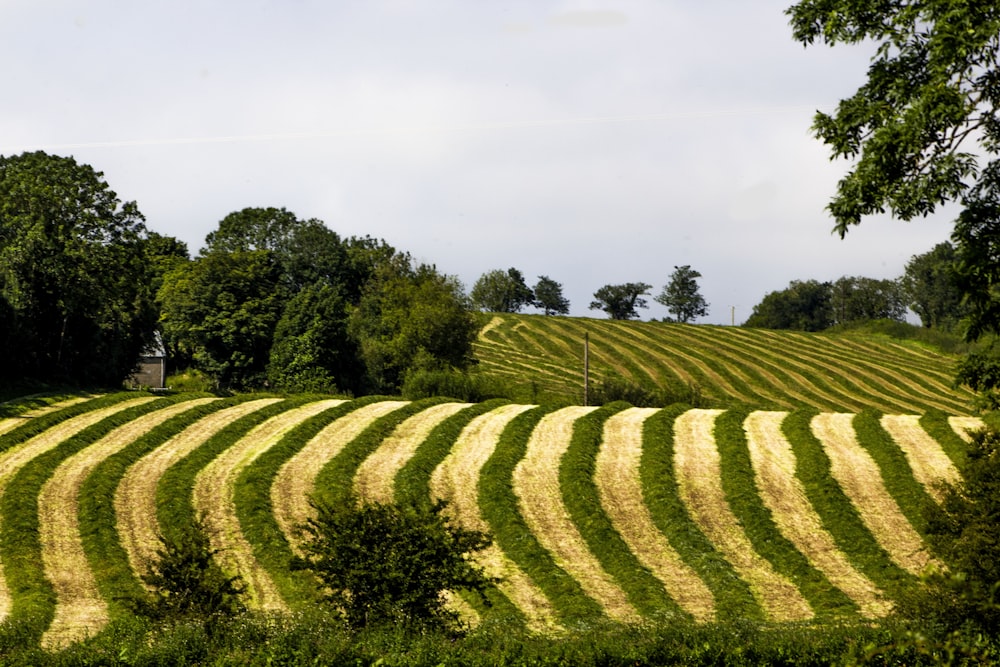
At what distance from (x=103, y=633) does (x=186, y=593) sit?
5.83 ft

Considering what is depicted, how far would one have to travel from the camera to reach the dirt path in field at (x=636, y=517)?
30016 millimetres

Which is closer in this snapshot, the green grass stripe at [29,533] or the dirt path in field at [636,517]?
the green grass stripe at [29,533]

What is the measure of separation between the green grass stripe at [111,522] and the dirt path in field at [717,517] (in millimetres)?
17962

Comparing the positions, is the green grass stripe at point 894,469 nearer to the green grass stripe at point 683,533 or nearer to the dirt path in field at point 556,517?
the green grass stripe at point 683,533

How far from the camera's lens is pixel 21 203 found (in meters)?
70.6

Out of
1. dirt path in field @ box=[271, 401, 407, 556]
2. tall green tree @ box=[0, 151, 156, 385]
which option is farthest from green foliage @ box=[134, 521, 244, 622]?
tall green tree @ box=[0, 151, 156, 385]

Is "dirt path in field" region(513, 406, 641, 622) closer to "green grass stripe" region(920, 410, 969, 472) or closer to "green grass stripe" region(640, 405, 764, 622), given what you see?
"green grass stripe" region(640, 405, 764, 622)

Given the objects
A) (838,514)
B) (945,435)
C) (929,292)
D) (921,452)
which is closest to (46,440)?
(838,514)

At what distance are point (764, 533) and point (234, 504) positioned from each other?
19232mm

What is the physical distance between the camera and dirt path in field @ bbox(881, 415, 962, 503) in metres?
39.1

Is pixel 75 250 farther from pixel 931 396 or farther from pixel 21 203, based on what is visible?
pixel 931 396

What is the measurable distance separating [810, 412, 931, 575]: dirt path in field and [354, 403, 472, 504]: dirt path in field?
17.4 meters

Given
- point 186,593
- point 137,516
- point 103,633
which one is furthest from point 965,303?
point 137,516

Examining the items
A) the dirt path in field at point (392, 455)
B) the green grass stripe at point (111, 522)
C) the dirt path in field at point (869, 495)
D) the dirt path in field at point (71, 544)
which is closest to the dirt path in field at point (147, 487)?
the green grass stripe at point (111, 522)
